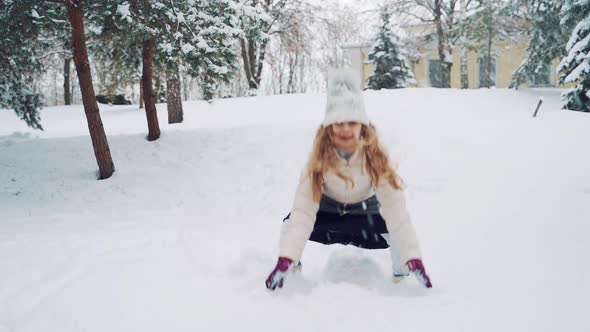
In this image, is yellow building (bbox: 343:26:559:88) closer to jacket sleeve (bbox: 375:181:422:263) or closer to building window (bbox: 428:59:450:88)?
building window (bbox: 428:59:450:88)

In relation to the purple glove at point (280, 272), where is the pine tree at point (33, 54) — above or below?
above

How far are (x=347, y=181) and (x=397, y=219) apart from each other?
1.36 ft

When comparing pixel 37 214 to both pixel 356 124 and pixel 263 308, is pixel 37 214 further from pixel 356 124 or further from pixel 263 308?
pixel 356 124

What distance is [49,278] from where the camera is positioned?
12.0 feet

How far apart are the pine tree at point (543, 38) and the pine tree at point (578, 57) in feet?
6.38

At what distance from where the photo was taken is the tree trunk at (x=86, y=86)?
24.9 ft

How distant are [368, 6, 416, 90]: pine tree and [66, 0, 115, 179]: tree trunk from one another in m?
16.4

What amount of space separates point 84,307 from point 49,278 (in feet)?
3.06

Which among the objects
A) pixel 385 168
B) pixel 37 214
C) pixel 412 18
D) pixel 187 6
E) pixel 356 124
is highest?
pixel 412 18

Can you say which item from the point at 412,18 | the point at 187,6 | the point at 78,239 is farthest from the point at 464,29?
the point at 78,239

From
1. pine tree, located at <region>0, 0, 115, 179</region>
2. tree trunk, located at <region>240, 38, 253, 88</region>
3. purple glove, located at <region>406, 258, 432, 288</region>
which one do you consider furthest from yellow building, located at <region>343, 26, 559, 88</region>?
purple glove, located at <region>406, 258, 432, 288</region>

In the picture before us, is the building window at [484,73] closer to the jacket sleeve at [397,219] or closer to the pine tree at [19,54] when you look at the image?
the pine tree at [19,54]

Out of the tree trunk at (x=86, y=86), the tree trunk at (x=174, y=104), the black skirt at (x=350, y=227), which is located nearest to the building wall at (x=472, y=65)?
the tree trunk at (x=174, y=104)

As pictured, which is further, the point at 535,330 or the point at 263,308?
the point at 263,308
